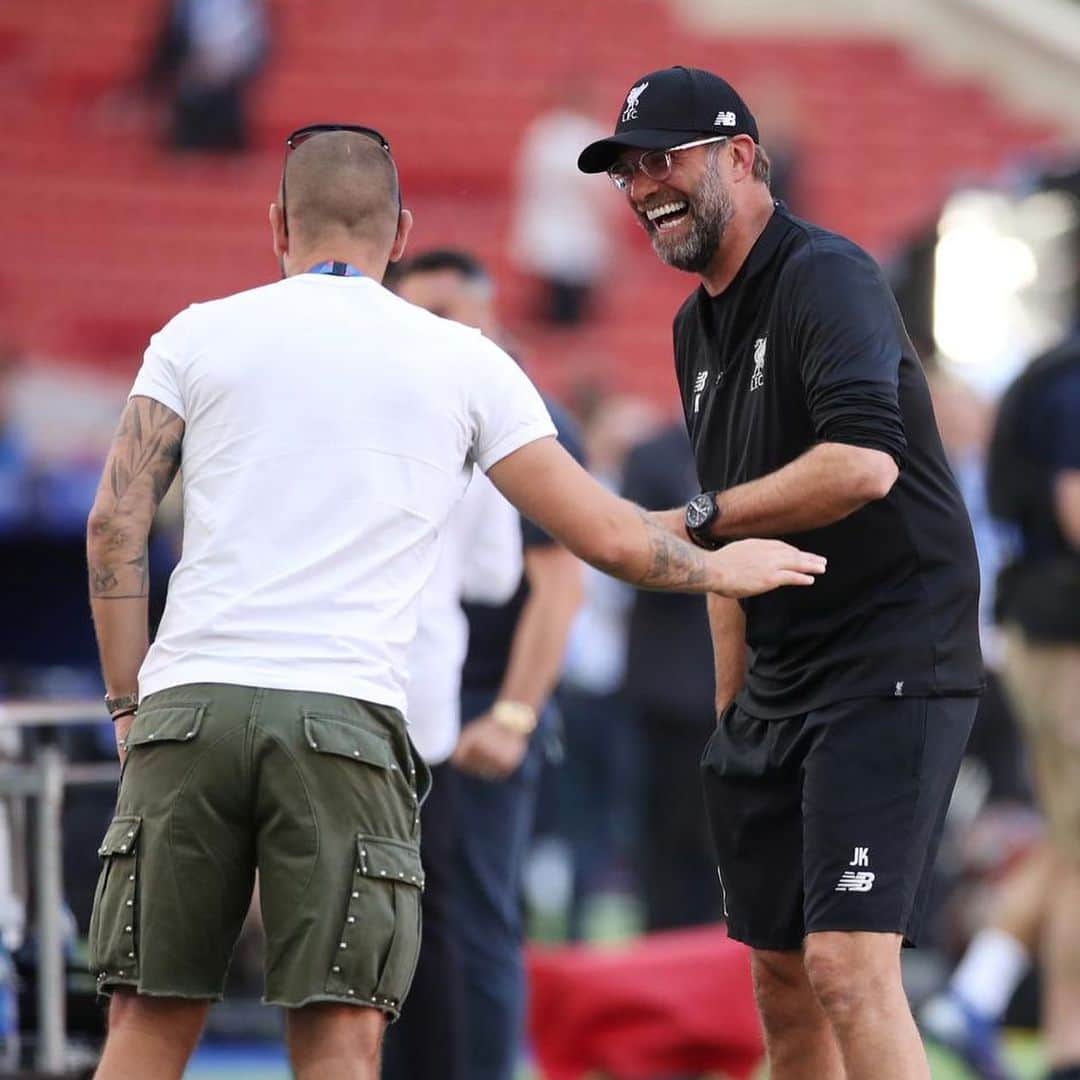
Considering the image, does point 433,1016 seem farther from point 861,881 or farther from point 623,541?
point 623,541

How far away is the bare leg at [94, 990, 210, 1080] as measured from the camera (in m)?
3.82

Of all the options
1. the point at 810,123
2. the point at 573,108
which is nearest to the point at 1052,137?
the point at 810,123

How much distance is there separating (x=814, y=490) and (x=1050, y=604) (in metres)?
2.82

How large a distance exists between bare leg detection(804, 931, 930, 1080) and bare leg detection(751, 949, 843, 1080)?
33 cm

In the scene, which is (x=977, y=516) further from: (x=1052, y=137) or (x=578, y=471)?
(x=1052, y=137)

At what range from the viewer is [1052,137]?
817 inches

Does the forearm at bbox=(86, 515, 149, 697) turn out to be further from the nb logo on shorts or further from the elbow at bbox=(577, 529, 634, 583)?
the nb logo on shorts

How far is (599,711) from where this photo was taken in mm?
10805

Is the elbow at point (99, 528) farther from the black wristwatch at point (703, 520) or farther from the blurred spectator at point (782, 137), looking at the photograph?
the blurred spectator at point (782, 137)

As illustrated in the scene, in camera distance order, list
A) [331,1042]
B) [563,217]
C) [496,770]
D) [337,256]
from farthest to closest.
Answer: [563,217], [496,770], [337,256], [331,1042]

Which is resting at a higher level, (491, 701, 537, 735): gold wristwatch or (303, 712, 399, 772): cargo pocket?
(303, 712, 399, 772): cargo pocket

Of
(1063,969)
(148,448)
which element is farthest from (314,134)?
(1063,969)

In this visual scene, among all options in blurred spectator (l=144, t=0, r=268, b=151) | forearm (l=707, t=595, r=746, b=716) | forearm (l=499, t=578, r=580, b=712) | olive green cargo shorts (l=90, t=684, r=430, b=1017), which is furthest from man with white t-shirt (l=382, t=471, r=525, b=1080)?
blurred spectator (l=144, t=0, r=268, b=151)

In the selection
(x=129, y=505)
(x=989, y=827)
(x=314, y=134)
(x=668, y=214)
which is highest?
(x=314, y=134)
